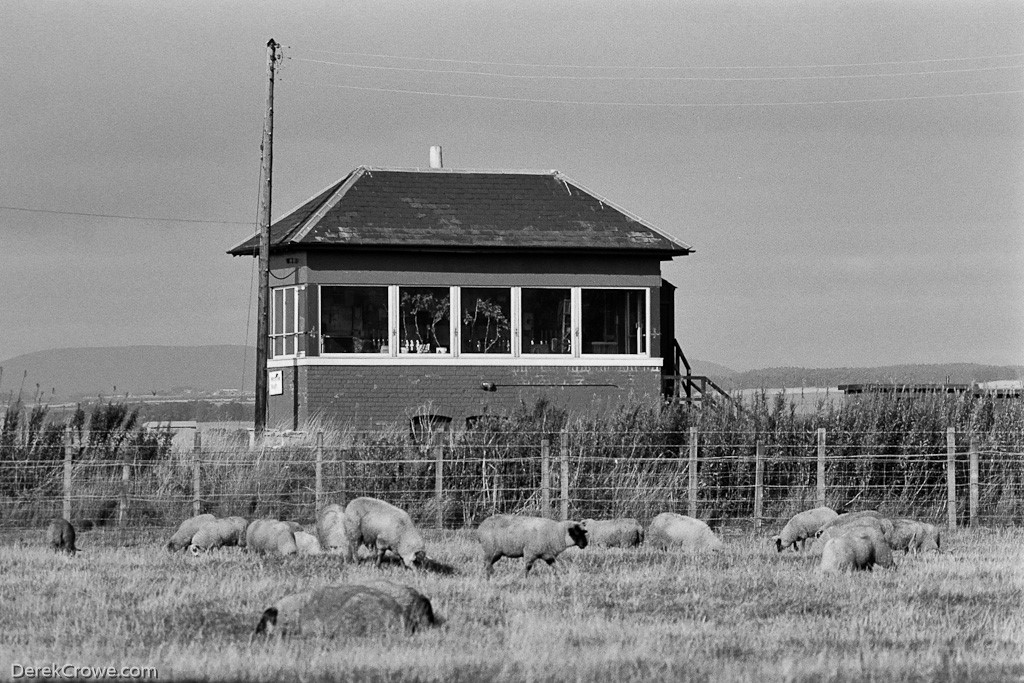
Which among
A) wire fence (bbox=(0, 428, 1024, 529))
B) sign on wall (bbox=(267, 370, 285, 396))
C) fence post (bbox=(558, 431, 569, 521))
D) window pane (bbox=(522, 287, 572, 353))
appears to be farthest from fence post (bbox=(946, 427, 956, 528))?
sign on wall (bbox=(267, 370, 285, 396))

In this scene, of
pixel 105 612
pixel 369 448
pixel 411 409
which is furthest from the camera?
pixel 411 409

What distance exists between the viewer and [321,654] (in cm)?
1246

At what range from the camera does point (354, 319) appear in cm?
3531

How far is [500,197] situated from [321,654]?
2603 cm

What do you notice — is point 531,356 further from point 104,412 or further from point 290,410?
point 104,412

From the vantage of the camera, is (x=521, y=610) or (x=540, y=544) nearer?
(x=521, y=610)

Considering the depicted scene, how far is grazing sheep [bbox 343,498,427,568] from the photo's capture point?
60.2 feet

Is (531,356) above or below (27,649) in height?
above

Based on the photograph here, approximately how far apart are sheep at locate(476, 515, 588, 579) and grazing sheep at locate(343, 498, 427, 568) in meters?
0.78

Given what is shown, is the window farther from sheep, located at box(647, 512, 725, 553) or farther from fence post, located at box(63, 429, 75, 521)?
sheep, located at box(647, 512, 725, 553)

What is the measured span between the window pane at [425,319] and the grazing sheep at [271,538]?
15.0m

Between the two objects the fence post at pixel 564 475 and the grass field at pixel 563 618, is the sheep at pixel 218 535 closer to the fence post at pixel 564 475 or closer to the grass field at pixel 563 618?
the grass field at pixel 563 618

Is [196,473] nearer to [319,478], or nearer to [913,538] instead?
[319,478]

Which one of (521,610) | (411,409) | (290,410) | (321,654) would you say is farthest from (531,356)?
(321,654)
